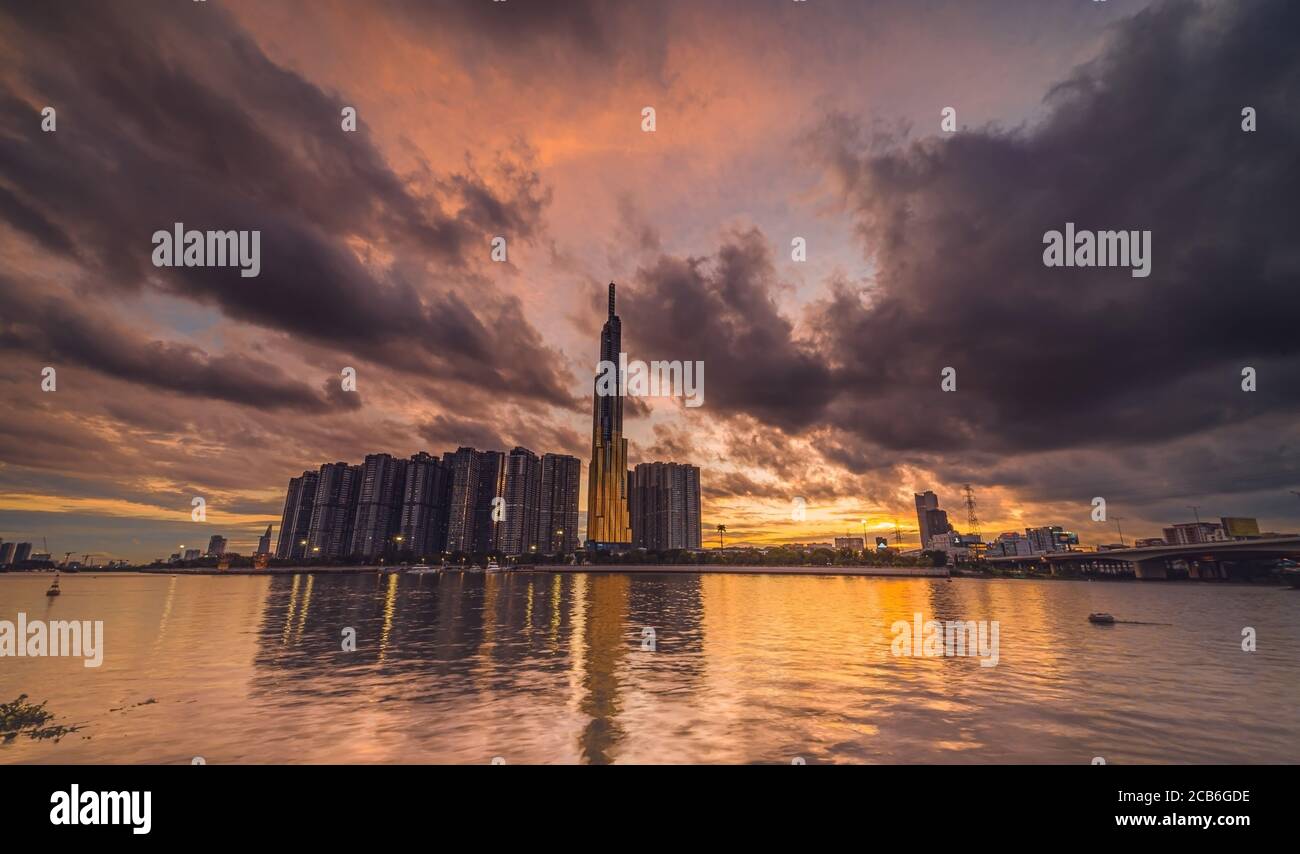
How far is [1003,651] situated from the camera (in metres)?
40.0

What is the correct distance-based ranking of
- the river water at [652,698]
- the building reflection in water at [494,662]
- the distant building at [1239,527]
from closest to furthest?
the river water at [652,698], the building reflection in water at [494,662], the distant building at [1239,527]

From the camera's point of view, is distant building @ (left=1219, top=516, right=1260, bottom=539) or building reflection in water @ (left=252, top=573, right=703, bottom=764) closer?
building reflection in water @ (left=252, top=573, right=703, bottom=764)

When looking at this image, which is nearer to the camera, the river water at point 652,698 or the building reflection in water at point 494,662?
the river water at point 652,698

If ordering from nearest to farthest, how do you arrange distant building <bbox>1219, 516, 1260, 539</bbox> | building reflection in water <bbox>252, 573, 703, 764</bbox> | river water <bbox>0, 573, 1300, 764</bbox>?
river water <bbox>0, 573, 1300, 764</bbox>, building reflection in water <bbox>252, 573, 703, 764</bbox>, distant building <bbox>1219, 516, 1260, 539</bbox>

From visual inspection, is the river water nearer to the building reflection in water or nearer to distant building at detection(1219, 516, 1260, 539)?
the building reflection in water

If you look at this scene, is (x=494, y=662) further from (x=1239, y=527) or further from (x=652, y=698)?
(x=1239, y=527)

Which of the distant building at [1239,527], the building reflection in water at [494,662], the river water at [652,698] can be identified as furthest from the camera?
the distant building at [1239,527]

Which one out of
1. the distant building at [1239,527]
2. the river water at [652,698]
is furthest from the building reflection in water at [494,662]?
the distant building at [1239,527]

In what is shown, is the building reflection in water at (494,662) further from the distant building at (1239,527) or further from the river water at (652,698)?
the distant building at (1239,527)

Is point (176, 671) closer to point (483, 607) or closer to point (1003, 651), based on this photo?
point (483, 607)

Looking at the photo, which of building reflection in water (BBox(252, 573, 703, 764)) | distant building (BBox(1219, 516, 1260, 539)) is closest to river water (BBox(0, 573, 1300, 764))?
building reflection in water (BBox(252, 573, 703, 764))

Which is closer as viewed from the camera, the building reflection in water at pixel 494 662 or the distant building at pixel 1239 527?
the building reflection in water at pixel 494 662

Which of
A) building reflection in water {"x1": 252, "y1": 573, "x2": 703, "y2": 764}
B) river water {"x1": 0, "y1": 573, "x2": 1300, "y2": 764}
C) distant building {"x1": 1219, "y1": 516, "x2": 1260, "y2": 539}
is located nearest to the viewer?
river water {"x1": 0, "y1": 573, "x2": 1300, "y2": 764}
